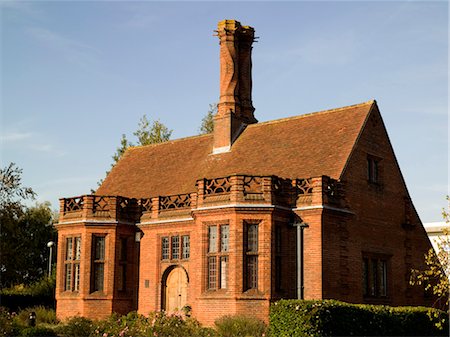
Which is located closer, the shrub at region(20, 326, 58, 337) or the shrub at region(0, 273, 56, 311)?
the shrub at region(20, 326, 58, 337)

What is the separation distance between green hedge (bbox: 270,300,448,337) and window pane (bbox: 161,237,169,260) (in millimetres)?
8360

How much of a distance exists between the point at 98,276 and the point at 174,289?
11.9 ft

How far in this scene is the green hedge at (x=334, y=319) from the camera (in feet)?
76.6

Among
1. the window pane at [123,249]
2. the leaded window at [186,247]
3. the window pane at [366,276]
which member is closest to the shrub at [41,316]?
the window pane at [123,249]

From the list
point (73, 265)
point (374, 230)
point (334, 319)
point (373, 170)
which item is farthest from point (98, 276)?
point (373, 170)

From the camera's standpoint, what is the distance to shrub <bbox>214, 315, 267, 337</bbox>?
25188 millimetres

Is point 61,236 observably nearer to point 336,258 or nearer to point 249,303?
point 249,303

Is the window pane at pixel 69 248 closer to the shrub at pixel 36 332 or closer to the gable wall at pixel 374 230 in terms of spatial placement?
the shrub at pixel 36 332

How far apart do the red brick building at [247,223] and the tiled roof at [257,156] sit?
0.25ft

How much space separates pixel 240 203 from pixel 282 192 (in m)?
1.93

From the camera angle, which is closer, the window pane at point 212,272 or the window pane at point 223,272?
the window pane at point 223,272

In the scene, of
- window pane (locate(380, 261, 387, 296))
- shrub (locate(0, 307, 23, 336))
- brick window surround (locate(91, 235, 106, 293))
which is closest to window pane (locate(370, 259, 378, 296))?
window pane (locate(380, 261, 387, 296))

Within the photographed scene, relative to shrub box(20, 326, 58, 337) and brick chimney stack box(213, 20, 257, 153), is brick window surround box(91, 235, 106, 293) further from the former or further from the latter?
brick chimney stack box(213, 20, 257, 153)

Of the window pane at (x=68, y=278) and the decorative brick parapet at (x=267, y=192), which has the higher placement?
the decorative brick parapet at (x=267, y=192)
